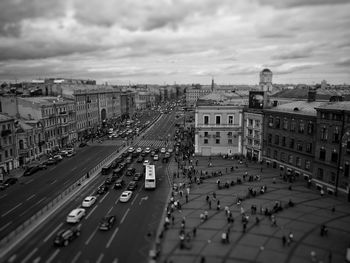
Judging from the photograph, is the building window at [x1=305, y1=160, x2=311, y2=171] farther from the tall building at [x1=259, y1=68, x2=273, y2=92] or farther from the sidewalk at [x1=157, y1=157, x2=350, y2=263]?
the tall building at [x1=259, y1=68, x2=273, y2=92]

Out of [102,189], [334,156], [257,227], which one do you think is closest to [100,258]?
[257,227]

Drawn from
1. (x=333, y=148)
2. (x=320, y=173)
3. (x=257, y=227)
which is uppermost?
(x=333, y=148)

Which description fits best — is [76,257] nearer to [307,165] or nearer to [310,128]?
[307,165]

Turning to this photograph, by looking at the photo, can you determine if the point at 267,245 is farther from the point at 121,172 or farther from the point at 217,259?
the point at 121,172

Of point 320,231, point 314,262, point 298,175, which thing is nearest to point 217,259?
point 314,262

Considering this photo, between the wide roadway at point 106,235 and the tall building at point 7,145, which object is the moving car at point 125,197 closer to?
the wide roadway at point 106,235

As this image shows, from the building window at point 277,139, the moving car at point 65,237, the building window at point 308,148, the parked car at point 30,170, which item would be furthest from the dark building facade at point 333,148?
the parked car at point 30,170

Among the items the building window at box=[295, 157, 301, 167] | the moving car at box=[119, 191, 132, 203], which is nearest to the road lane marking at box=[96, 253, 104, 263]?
the moving car at box=[119, 191, 132, 203]
